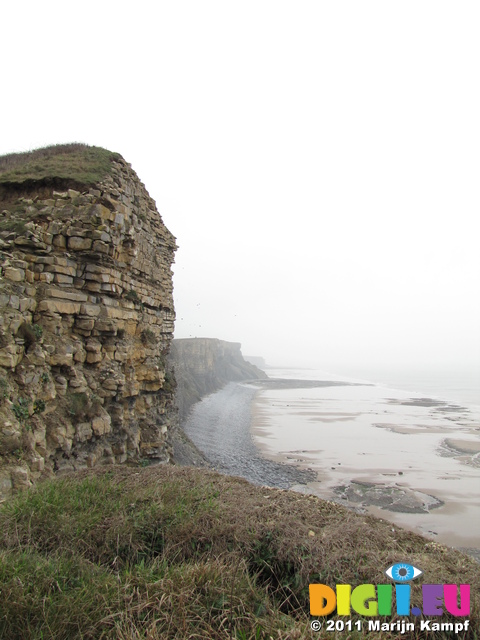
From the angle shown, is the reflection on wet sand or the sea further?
the reflection on wet sand

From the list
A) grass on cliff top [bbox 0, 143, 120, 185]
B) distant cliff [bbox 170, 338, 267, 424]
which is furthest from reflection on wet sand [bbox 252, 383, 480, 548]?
grass on cliff top [bbox 0, 143, 120, 185]

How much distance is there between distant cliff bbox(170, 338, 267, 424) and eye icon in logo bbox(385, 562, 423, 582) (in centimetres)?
2941

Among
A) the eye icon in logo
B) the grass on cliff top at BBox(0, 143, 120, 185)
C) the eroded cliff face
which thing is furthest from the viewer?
the grass on cliff top at BBox(0, 143, 120, 185)

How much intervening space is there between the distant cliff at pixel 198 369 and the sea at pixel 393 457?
8.67 meters

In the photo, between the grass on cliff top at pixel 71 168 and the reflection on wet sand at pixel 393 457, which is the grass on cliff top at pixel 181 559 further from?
the reflection on wet sand at pixel 393 457

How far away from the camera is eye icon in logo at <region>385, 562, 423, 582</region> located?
11.7 ft

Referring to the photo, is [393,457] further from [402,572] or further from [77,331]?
[402,572]

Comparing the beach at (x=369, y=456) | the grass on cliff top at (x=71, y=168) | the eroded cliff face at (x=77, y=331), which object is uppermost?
the grass on cliff top at (x=71, y=168)

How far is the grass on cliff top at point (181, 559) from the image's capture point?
2812 millimetres

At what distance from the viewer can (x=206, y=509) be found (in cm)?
457

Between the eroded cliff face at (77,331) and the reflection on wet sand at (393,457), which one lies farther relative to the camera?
the reflection on wet sand at (393,457)

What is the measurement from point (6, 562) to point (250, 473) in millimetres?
15598

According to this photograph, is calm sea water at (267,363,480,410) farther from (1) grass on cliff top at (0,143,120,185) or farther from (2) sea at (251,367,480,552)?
(1) grass on cliff top at (0,143,120,185)

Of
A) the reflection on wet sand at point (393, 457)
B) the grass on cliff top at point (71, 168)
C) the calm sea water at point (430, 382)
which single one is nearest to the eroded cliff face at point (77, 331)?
the grass on cliff top at point (71, 168)
